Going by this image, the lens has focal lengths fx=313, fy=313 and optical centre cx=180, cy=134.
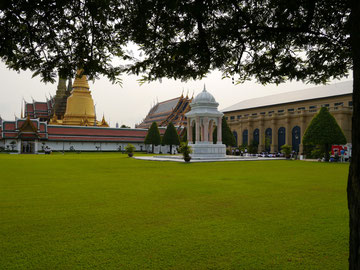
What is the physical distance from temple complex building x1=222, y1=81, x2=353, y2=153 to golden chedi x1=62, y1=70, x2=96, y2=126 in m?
30.7

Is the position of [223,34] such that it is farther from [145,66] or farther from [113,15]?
[113,15]

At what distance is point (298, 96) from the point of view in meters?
58.7

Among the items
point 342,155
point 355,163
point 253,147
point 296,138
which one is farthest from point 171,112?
point 355,163

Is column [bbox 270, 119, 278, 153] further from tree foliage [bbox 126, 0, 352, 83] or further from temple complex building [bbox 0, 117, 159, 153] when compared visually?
tree foliage [bbox 126, 0, 352, 83]

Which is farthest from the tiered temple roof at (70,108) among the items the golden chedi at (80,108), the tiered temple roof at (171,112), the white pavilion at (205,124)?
the white pavilion at (205,124)

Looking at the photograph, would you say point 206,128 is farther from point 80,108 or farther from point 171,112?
point 80,108

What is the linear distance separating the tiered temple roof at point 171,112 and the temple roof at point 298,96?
32.9 ft

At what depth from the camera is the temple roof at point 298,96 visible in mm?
51188

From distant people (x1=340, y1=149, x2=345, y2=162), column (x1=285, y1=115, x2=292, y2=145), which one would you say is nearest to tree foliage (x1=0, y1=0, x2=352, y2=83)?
distant people (x1=340, y1=149, x2=345, y2=162)

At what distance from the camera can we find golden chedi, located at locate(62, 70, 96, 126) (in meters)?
65.8

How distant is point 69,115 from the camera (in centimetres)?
6669

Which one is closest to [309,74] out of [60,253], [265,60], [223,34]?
[265,60]

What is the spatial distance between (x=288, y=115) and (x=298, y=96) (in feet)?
24.4

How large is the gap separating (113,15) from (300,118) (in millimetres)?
52141
